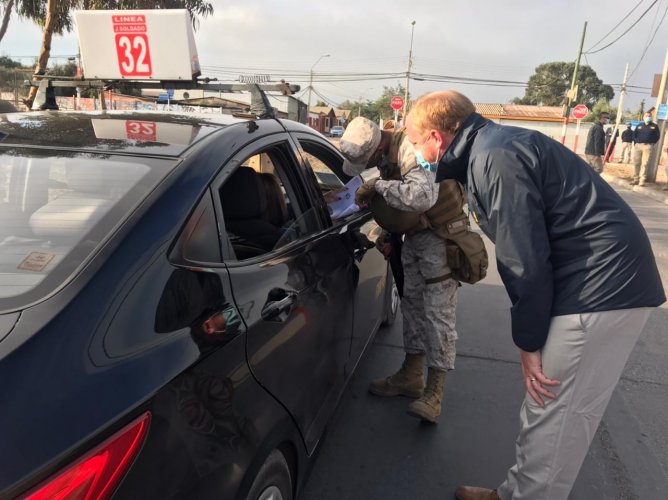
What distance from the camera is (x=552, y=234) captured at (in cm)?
174

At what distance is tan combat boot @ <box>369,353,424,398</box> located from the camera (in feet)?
10.8

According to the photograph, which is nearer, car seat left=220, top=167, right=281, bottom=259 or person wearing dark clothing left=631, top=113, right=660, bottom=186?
car seat left=220, top=167, right=281, bottom=259

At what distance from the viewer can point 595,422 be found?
193cm

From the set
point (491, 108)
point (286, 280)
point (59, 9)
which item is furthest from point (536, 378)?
point (491, 108)

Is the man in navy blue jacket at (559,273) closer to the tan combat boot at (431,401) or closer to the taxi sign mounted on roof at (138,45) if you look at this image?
the tan combat boot at (431,401)

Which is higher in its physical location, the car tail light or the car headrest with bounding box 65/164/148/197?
the car headrest with bounding box 65/164/148/197

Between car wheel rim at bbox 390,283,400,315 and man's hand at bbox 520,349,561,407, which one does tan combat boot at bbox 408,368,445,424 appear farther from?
car wheel rim at bbox 390,283,400,315

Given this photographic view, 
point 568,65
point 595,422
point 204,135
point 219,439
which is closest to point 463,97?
point 204,135

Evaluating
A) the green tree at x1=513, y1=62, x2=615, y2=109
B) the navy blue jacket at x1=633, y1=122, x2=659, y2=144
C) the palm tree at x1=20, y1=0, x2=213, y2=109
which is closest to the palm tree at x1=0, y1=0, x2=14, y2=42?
the palm tree at x1=20, y1=0, x2=213, y2=109

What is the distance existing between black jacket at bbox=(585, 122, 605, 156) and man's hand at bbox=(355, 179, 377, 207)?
13.0 meters

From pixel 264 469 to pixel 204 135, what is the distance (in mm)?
1180

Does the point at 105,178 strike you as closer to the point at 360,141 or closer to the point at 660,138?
the point at 360,141

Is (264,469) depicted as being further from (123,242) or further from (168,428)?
(123,242)

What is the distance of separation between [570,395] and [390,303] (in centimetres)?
239
